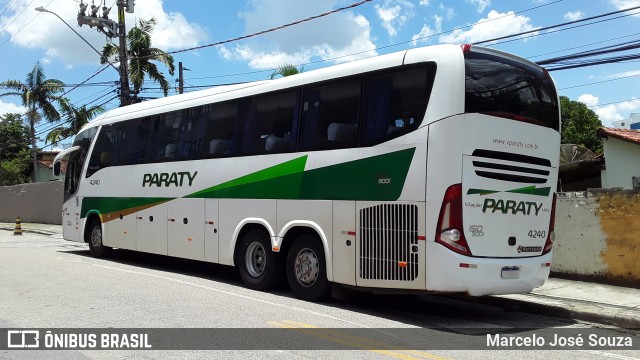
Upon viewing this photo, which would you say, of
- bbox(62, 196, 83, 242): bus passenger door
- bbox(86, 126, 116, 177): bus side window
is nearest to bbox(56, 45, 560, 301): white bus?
bbox(86, 126, 116, 177): bus side window

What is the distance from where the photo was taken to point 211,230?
10602mm

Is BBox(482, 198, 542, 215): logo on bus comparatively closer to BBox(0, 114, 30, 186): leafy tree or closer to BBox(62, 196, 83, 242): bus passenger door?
BBox(62, 196, 83, 242): bus passenger door

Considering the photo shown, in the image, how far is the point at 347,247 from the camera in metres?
7.99

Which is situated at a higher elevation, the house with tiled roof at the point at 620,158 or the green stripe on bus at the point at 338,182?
the house with tiled roof at the point at 620,158

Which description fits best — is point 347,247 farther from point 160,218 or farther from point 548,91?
point 160,218

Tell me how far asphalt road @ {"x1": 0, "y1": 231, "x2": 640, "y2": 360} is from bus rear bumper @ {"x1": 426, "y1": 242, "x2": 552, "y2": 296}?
0.54 meters

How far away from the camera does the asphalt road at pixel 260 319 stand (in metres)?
5.94

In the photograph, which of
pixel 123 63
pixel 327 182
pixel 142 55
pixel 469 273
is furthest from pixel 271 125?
pixel 142 55

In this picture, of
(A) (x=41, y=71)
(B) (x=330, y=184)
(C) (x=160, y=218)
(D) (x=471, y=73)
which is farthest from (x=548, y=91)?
(A) (x=41, y=71)

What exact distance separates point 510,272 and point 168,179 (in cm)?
712

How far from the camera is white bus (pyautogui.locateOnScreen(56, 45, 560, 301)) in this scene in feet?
23.1

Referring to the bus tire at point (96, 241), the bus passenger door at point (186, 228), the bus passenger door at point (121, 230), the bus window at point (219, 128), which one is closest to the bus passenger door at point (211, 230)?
the bus passenger door at point (186, 228)

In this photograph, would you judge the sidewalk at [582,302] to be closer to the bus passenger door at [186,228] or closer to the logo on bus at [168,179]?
the bus passenger door at [186,228]

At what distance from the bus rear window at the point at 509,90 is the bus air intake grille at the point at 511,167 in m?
0.52
